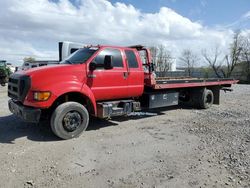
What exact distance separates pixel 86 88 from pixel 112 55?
4.50 ft

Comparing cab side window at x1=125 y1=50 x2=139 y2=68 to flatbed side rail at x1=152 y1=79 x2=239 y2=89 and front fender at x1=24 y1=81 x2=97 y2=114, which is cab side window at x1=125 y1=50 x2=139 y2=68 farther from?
front fender at x1=24 y1=81 x2=97 y2=114

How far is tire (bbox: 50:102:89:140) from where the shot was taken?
556 centimetres

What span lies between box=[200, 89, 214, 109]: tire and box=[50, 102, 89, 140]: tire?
577cm

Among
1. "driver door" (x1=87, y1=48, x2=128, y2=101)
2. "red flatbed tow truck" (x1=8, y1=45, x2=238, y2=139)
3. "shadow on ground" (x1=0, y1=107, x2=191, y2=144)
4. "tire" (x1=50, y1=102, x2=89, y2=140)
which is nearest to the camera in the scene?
"red flatbed tow truck" (x1=8, y1=45, x2=238, y2=139)

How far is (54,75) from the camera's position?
5547 mm

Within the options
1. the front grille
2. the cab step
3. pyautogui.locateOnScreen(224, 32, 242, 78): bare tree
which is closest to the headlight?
the front grille

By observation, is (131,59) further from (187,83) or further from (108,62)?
(187,83)

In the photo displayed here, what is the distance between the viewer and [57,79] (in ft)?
18.2

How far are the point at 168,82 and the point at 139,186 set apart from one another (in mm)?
5125

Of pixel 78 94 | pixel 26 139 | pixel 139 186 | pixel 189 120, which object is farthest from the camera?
pixel 189 120

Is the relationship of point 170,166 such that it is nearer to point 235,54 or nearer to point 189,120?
point 189,120

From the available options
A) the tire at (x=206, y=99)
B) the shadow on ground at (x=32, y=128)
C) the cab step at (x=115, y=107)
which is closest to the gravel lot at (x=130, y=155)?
the shadow on ground at (x=32, y=128)

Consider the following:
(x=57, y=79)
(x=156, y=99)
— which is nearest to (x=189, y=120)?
(x=156, y=99)

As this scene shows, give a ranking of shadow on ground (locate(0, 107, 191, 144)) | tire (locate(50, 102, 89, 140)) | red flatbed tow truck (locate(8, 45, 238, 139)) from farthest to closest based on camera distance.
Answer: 1. shadow on ground (locate(0, 107, 191, 144))
2. tire (locate(50, 102, 89, 140))
3. red flatbed tow truck (locate(8, 45, 238, 139))
